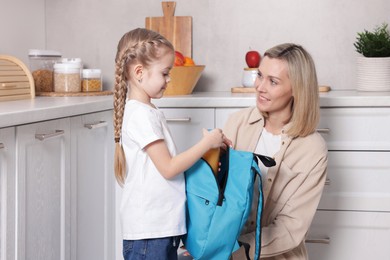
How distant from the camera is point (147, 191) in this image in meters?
1.58

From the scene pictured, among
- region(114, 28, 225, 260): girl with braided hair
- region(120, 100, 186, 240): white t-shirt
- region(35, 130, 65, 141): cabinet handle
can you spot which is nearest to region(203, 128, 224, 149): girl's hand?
region(114, 28, 225, 260): girl with braided hair

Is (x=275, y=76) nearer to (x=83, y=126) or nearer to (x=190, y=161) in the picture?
(x=190, y=161)

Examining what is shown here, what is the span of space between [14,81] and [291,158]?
94 centimetres

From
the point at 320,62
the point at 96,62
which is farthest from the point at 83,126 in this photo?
the point at 320,62

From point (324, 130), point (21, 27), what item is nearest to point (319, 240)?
point (324, 130)

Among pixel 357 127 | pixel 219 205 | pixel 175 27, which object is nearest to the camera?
pixel 219 205

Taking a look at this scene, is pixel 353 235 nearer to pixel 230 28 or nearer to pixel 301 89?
pixel 301 89

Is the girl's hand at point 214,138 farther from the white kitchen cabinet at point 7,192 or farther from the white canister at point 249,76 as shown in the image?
the white canister at point 249,76

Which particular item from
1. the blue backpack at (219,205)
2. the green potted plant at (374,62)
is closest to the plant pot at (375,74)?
the green potted plant at (374,62)

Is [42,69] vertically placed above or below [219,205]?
above

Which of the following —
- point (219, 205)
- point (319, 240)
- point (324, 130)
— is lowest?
point (319, 240)

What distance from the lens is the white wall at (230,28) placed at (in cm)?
282

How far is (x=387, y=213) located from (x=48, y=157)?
4.06 ft

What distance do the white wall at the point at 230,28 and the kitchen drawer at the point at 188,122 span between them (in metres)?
0.52
